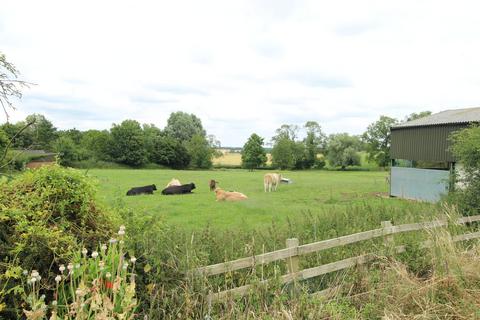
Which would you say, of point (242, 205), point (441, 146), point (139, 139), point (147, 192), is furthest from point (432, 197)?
point (139, 139)

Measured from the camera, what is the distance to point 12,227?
301cm

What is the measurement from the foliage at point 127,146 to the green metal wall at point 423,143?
60832mm

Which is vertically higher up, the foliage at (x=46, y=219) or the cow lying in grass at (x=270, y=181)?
the foliage at (x=46, y=219)

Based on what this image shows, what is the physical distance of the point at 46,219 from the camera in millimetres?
3115

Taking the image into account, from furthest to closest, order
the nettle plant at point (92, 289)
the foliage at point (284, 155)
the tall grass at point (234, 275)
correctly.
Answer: the foliage at point (284, 155) < the tall grass at point (234, 275) < the nettle plant at point (92, 289)

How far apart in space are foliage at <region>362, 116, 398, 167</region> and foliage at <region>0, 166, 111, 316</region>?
76.5 meters

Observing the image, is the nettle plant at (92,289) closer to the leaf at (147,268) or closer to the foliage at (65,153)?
the leaf at (147,268)

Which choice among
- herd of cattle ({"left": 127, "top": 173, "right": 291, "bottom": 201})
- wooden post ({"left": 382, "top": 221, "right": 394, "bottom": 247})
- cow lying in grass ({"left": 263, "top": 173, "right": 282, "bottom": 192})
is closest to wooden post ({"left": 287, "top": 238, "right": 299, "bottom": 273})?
wooden post ({"left": 382, "top": 221, "right": 394, "bottom": 247})

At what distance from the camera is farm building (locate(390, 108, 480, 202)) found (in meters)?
20.4

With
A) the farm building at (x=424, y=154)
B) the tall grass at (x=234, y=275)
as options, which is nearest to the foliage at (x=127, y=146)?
the farm building at (x=424, y=154)

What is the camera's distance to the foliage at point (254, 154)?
88312mm

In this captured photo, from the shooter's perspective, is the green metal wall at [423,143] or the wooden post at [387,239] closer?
the wooden post at [387,239]

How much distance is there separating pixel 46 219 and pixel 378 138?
8010 centimetres

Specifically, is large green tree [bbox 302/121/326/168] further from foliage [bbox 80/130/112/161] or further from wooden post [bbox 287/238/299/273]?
wooden post [bbox 287/238/299/273]
